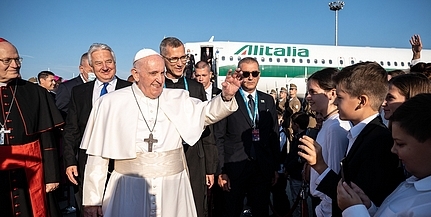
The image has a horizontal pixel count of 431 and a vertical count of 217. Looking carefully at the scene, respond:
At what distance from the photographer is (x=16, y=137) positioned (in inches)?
145

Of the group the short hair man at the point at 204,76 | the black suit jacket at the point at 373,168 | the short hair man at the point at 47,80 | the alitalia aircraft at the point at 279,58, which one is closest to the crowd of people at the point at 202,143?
the black suit jacket at the point at 373,168

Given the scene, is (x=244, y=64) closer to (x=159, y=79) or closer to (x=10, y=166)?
(x=159, y=79)

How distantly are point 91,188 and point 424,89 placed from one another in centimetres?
271

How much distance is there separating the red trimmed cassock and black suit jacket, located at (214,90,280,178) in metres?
1.95

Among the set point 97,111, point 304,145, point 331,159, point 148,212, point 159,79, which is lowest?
point 148,212

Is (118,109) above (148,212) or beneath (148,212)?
above

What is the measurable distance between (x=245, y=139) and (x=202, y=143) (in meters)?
0.62

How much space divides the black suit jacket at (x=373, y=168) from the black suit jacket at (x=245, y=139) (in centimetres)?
228

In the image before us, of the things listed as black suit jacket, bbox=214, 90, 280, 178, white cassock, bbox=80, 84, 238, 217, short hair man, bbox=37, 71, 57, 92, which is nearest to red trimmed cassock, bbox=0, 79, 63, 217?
white cassock, bbox=80, 84, 238, 217

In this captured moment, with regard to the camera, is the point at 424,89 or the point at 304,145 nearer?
the point at 304,145

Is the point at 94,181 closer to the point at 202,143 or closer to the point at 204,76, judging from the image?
the point at 202,143

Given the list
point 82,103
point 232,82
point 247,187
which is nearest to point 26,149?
point 82,103

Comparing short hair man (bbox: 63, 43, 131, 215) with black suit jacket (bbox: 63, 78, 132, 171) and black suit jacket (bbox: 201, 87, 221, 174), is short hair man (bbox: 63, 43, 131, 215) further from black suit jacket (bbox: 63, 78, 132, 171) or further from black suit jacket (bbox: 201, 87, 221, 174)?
black suit jacket (bbox: 201, 87, 221, 174)

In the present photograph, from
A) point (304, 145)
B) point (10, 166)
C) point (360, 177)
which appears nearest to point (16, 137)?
point (10, 166)
